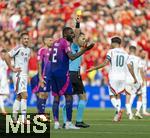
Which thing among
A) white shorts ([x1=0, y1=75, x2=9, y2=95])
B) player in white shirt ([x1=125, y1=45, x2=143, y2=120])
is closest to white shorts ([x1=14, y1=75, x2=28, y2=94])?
player in white shirt ([x1=125, y1=45, x2=143, y2=120])

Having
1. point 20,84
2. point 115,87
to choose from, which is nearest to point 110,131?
point 20,84

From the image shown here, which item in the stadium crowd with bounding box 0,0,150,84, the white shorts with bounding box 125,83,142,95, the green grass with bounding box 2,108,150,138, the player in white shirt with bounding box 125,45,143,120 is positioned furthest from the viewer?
the stadium crowd with bounding box 0,0,150,84

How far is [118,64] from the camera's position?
21812mm

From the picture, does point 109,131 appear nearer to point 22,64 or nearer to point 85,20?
point 22,64

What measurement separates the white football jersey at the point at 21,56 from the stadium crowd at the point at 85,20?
12.5 metres

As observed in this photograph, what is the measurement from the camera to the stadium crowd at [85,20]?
32.7 m

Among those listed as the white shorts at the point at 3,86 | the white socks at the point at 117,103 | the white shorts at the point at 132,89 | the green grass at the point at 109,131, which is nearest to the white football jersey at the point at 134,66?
the white shorts at the point at 132,89

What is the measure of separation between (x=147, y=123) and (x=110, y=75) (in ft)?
6.63

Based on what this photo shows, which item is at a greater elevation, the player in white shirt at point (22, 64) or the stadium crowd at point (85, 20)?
the stadium crowd at point (85, 20)

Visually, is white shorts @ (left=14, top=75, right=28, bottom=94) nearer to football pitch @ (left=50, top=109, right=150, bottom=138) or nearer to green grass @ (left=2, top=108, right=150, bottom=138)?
green grass @ (left=2, top=108, right=150, bottom=138)

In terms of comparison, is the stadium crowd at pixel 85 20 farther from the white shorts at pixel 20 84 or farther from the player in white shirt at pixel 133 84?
the white shorts at pixel 20 84

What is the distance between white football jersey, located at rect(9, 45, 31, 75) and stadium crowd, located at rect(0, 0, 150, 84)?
12493 mm

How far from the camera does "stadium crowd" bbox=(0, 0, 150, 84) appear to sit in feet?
107

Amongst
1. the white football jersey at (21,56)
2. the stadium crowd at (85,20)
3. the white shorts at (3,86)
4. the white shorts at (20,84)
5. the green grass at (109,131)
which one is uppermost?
the stadium crowd at (85,20)
